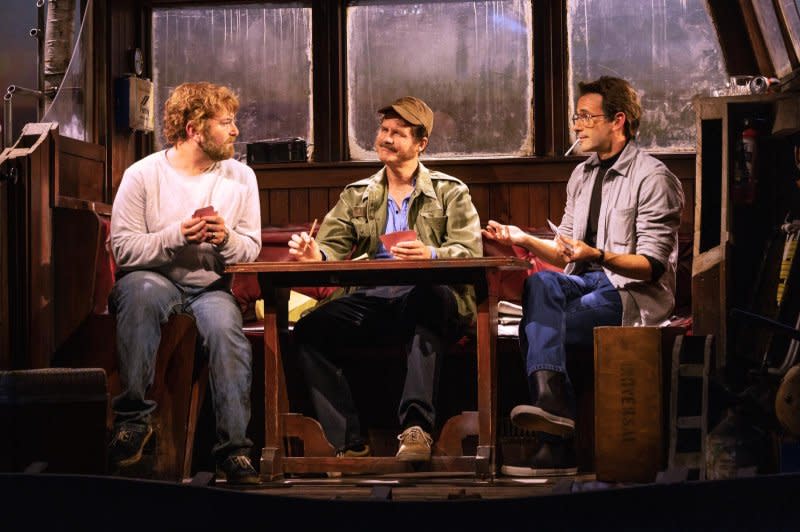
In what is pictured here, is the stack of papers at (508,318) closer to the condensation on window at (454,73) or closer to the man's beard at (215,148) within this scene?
the condensation on window at (454,73)

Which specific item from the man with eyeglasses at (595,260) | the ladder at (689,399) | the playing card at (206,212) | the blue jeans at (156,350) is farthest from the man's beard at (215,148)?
the ladder at (689,399)

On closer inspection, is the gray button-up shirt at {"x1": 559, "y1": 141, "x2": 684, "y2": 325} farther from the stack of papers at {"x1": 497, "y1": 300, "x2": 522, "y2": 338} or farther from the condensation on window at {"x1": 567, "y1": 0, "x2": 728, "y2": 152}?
the condensation on window at {"x1": 567, "y1": 0, "x2": 728, "y2": 152}

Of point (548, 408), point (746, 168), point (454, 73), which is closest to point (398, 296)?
point (548, 408)

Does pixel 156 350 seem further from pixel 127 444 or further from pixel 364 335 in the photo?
pixel 364 335

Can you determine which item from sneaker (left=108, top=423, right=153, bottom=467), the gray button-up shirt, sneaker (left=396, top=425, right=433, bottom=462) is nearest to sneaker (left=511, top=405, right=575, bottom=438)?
sneaker (left=396, top=425, right=433, bottom=462)

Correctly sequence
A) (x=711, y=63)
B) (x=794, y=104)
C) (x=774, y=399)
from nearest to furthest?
1. (x=774, y=399)
2. (x=794, y=104)
3. (x=711, y=63)

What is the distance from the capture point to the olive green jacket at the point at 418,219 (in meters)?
4.60

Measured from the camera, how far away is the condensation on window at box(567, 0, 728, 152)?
5656 mm

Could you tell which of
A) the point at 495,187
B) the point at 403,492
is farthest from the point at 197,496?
the point at 495,187

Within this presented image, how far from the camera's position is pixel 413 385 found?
4.20 m

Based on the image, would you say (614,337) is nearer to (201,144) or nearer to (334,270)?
(334,270)

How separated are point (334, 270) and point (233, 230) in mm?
617

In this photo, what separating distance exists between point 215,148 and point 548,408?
1.63 meters

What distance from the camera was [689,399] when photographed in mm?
4301
